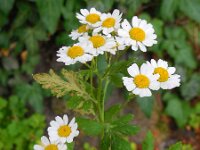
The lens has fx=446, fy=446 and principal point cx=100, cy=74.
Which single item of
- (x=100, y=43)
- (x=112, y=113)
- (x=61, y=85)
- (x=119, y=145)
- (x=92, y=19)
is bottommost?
(x=119, y=145)

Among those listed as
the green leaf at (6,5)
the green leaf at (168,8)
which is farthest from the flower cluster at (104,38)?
the green leaf at (168,8)

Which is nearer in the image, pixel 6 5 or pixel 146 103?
pixel 6 5

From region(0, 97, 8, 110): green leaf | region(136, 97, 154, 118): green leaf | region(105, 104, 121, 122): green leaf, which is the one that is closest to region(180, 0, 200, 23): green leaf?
region(136, 97, 154, 118): green leaf

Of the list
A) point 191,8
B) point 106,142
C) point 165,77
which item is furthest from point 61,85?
point 191,8

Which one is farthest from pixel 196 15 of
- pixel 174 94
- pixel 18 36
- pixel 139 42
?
pixel 139 42

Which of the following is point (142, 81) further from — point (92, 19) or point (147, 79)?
point (92, 19)

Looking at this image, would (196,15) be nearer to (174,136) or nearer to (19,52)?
(174,136)

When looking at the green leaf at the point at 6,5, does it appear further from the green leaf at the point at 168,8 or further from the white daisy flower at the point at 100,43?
the white daisy flower at the point at 100,43
